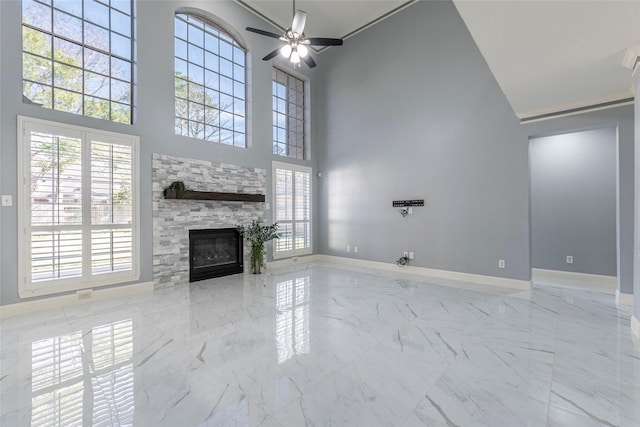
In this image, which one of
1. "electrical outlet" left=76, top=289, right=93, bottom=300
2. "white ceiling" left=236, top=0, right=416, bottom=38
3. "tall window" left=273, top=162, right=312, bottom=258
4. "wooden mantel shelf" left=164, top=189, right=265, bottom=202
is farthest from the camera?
"tall window" left=273, top=162, right=312, bottom=258

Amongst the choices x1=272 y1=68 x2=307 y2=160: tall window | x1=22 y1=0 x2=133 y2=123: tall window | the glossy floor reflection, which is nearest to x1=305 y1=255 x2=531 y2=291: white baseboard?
the glossy floor reflection

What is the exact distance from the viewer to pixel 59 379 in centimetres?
209

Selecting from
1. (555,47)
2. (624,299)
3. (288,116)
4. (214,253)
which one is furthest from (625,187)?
(214,253)

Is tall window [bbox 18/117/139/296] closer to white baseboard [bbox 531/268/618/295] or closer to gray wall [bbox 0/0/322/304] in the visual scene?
gray wall [bbox 0/0/322/304]

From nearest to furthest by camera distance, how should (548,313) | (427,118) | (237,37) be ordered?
(548,313), (427,118), (237,37)

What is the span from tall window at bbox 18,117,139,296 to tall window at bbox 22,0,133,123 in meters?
0.49

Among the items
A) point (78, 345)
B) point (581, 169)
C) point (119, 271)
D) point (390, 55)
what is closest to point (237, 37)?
point (390, 55)

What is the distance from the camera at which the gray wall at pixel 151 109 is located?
3453 mm

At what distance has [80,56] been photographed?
416 centimetres

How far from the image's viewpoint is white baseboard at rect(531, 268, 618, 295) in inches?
184

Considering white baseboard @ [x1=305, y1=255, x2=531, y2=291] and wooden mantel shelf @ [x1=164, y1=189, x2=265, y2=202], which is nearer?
white baseboard @ [x1=305, y1=255, x2=531, y2=291]

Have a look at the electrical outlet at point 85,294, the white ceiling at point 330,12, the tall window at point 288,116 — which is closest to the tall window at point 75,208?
the electrical outlet at point 85,294

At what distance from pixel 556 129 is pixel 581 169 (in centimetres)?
153

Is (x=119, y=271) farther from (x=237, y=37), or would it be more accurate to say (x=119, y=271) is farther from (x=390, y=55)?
(x=390, y=55)
